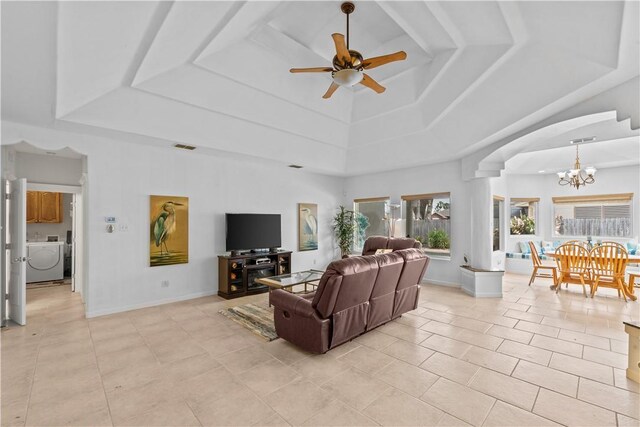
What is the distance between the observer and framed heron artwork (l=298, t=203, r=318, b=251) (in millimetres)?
7566

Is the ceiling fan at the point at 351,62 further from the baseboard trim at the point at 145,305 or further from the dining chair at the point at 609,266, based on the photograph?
the dining chair at the point at 609,266

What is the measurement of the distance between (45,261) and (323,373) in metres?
7.49

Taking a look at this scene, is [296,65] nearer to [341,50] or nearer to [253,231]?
[341,50]

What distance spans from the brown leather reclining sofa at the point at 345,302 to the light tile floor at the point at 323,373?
0.66ft

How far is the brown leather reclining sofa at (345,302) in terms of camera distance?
10.1 feet

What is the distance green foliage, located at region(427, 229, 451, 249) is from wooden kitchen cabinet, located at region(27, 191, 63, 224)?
9.41 metres

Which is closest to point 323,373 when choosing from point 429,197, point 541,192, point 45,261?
point 429,197

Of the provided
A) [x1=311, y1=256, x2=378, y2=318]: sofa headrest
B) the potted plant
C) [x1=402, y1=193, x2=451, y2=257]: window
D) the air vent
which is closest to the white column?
[x1=402, y1=193, x2=451, y2=257]: window

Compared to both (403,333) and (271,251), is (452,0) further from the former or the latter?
(271,251)

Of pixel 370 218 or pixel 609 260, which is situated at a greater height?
pixel 370 218

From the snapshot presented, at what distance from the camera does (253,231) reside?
20.4 feet

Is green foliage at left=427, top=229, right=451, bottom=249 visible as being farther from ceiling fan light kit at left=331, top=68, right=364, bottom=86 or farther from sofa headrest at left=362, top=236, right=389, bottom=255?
ceiling fan light kit at left=331, top=68, right=364, bottom=86

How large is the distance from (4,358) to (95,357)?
3.13ft

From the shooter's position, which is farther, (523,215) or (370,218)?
(523,215)
